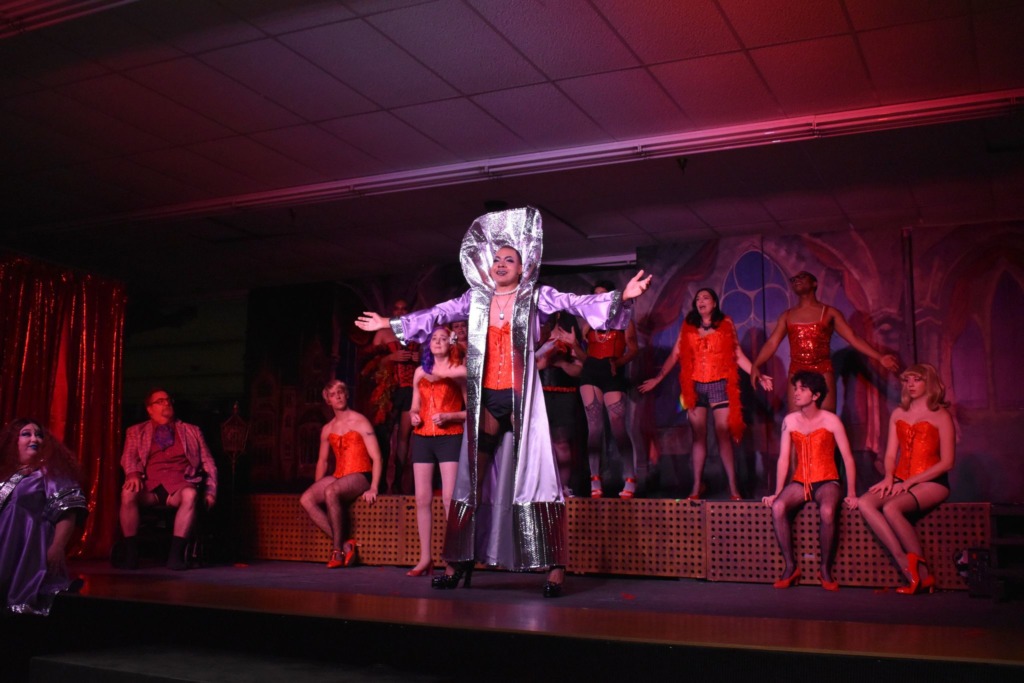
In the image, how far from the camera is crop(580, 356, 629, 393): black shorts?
7922mm

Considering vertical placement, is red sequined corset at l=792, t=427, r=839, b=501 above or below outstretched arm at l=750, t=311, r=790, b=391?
below

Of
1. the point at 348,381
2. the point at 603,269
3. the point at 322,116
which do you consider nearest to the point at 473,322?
the point at 322,116

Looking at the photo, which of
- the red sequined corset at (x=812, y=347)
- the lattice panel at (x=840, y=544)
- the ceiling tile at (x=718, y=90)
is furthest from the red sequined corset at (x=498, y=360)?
the red sequined corset at (x=812, y=347)

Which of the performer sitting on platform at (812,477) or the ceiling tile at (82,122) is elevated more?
the ceiling tile at (82,122)

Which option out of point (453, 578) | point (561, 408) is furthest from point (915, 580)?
point (561, 408)

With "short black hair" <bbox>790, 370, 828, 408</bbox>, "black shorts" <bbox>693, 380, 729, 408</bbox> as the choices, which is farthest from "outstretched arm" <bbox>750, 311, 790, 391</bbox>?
"short black hair" <bbox>790, 370, 828, 408</bbox>

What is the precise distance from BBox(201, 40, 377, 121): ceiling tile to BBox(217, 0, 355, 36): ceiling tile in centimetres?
21

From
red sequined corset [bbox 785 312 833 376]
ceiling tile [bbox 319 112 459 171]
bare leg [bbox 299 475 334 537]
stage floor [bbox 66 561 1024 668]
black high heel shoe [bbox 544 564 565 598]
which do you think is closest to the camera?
stage floor [bbox 66 561 1024 668]

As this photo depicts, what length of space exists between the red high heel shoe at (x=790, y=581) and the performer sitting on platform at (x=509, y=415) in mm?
1724

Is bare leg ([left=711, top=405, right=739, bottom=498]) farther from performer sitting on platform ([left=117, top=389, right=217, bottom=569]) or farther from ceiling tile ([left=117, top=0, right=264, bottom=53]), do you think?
ceiling tile ([left=117, top=0, right=264, bottom=53])

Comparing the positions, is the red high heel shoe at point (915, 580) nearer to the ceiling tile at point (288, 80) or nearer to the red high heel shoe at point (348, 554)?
the red high heel shoe at point (348, 554)

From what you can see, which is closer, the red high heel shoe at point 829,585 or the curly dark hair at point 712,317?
the red high heel shoe at point 829,585

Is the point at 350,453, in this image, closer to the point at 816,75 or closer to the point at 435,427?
the point at 435,427

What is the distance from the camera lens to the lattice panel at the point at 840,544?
18.6 feet
